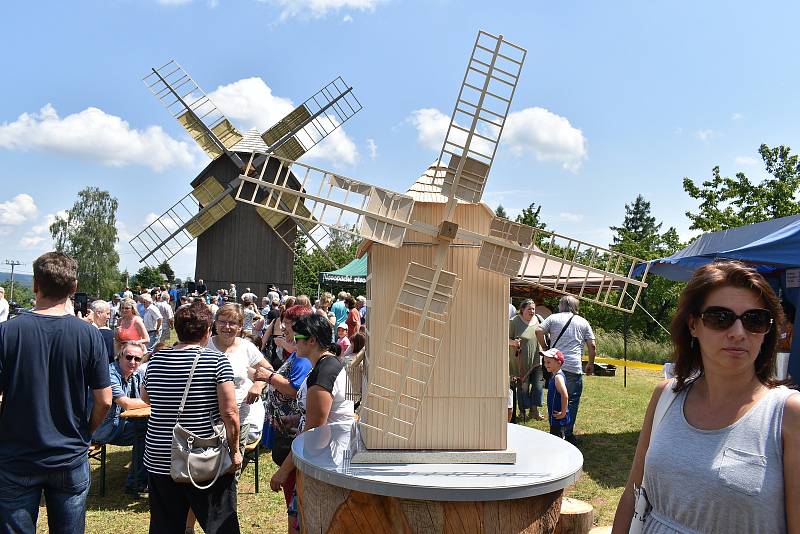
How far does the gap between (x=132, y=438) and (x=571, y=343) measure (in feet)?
16.4

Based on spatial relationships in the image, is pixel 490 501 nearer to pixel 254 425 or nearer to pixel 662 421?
pixel 662 421

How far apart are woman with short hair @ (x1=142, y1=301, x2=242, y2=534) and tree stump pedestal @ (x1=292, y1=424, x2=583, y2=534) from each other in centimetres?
51

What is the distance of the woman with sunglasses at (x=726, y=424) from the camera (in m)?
1.75

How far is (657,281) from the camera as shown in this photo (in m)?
24.1

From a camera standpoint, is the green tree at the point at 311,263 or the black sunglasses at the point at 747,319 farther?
the green tree at the point at 311,263

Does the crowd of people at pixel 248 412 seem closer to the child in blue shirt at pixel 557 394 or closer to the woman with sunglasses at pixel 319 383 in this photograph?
the woman with sunglasses at pixel 319 383

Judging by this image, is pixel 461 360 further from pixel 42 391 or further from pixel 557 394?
pixel 557 394

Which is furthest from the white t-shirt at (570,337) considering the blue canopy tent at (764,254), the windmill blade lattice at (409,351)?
the windmill blade lattice at (409,351)

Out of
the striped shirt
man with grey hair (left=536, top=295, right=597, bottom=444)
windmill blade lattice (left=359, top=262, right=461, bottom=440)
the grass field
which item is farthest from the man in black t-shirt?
man with grey hair (left=536, top=295, right=597, bottom=444)

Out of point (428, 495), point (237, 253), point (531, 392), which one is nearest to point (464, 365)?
point (428, 495)

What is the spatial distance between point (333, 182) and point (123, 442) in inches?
153

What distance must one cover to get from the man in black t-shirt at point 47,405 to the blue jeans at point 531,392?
22.5ft

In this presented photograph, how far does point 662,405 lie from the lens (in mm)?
2115

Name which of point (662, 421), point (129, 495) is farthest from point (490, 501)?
point (129, 495)
